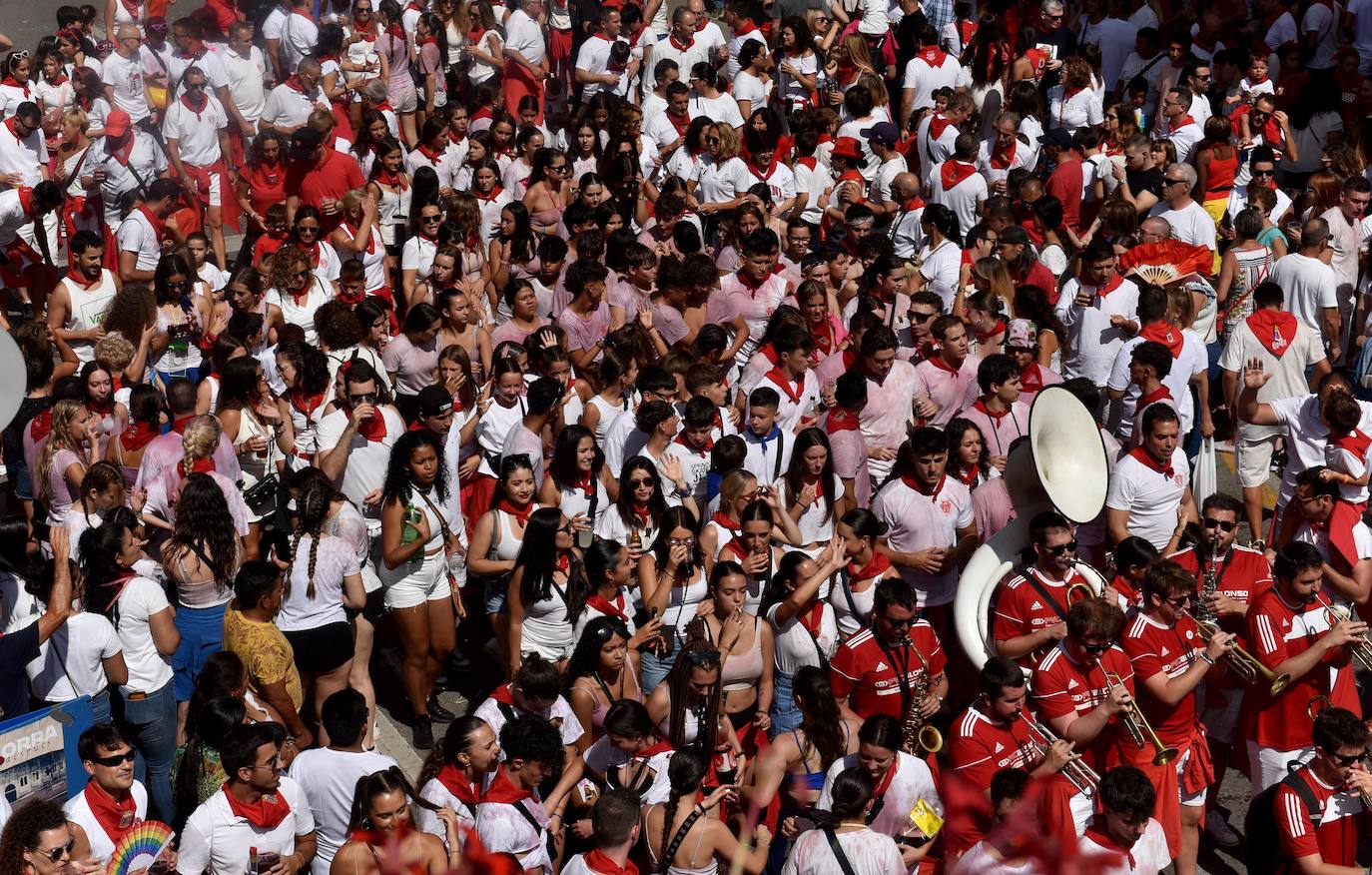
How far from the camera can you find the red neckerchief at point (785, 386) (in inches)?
358

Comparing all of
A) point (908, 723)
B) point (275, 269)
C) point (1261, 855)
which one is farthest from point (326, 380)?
point (1261, 855)

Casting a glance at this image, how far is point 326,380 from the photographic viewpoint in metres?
8.81

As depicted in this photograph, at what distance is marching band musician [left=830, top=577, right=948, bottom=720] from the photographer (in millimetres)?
6973

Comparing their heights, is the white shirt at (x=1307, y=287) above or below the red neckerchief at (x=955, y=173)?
below

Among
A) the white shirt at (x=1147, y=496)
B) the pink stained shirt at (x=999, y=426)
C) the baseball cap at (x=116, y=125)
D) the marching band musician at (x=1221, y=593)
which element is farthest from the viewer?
the baseball cap at (x=116, y=125)

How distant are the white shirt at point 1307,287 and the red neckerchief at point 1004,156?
260cm

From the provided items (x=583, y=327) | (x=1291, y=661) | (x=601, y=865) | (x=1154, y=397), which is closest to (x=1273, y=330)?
(x=1154, y=397)

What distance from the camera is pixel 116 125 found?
1245cm

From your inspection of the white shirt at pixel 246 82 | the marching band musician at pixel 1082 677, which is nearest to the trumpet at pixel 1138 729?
the marching band musician at pixel 1082 677

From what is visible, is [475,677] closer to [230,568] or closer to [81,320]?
[230,568]

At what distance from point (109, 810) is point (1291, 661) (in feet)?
16.1

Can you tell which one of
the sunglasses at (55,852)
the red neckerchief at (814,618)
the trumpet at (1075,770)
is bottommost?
the trumpet at (1075,770)

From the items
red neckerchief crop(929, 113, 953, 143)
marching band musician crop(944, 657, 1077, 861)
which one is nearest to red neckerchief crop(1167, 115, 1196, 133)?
red neckerchief crop(929, 113, 953, 143)

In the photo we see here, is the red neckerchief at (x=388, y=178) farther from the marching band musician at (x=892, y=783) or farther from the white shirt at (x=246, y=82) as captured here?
the marching band musician at (x=892, y=783)
